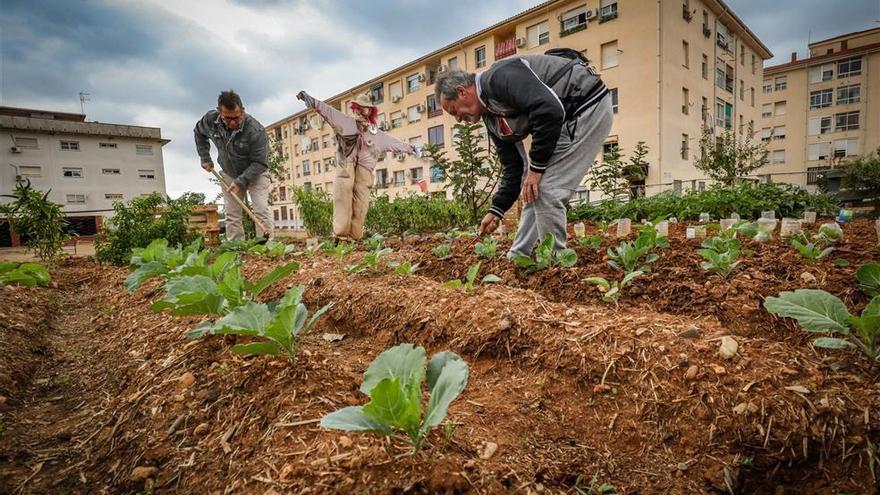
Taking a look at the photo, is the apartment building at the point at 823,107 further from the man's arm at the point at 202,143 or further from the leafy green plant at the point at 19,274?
the leafy green plant at the point at 19,274

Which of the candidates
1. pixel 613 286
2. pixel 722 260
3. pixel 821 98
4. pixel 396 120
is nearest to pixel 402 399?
pixel 613 286

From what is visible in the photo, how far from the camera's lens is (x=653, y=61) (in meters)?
19.2

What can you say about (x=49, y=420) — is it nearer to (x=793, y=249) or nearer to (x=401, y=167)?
(x=793, y=249)

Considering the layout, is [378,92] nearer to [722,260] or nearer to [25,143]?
[25,143]

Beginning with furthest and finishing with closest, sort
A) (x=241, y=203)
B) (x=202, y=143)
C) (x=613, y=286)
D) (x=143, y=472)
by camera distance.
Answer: (x=202, y=143), (x=241, y=203), (x=613, y=286), (x=143, y=472)

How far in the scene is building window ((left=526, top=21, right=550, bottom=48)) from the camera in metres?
22.9

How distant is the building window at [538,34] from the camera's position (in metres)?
22.9

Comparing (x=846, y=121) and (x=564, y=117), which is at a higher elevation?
(x=846, y=121)

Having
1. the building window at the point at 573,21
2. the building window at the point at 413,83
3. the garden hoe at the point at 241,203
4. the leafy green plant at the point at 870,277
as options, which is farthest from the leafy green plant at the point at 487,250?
the building window at the point at 413,83

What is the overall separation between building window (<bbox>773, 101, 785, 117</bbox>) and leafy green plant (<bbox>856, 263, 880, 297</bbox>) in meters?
46.1

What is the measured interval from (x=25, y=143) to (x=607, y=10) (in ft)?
136

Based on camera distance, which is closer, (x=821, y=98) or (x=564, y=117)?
(x=564, y=117)

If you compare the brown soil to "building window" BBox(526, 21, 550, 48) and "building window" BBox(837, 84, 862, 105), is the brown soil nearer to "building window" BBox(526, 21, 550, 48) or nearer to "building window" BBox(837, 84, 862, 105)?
"building window" BBox(526, 21, 550, 48)

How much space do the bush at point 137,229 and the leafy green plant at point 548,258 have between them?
5114 millimetres
